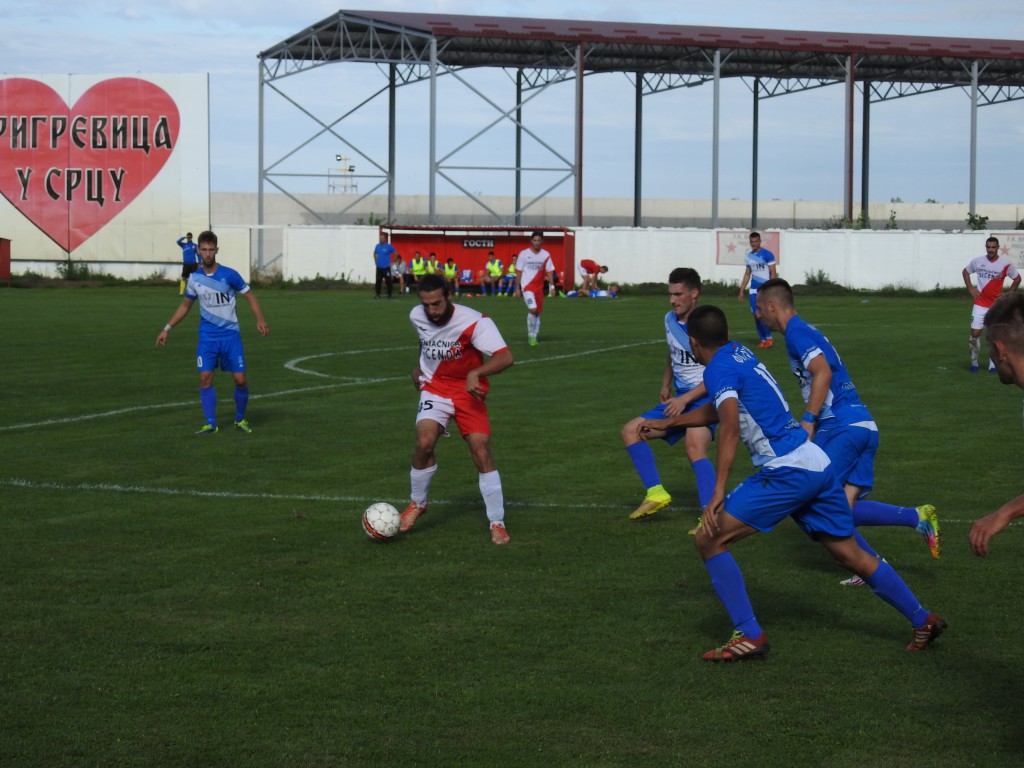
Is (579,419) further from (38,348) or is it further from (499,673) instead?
(38,348)

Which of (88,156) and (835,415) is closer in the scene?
(835,415)

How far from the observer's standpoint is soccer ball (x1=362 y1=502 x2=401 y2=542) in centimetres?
934

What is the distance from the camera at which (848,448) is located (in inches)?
329

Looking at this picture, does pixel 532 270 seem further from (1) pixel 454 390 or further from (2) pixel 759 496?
(2) pixel 759 496

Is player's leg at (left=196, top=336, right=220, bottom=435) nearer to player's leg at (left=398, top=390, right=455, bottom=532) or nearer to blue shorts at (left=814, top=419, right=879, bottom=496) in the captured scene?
player's leg at (left=398, top=390, right=455, bottom=532)

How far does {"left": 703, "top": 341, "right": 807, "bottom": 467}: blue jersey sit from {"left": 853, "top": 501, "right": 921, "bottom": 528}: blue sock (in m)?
1.94

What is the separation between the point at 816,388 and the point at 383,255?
3759 centimetres

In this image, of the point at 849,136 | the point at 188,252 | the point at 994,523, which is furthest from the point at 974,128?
the point at 994,523

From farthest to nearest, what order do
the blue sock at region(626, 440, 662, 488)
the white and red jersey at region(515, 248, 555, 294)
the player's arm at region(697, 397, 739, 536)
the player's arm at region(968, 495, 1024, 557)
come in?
the white and red jersey at region(515, 248, 555, 294) < the blue sock at region(626, 440, 662, 488) < the player's arm at region(697, 397, 739, 536) < the player's arm at region(968, 495, 1024, 557)

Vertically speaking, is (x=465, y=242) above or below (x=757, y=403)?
above

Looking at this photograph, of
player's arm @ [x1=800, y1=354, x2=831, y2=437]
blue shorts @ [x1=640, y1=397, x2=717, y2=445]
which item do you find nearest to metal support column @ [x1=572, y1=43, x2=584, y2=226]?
blue shorts @ [x1=640, y1=397, x2=717, y2=445]

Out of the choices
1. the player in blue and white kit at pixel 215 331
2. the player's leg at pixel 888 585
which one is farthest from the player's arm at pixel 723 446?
the player in blue and white kit at pixel 215 331

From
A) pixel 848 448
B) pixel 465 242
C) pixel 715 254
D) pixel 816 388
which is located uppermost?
pixel 465 242

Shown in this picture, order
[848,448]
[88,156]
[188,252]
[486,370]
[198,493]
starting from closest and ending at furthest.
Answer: [848,448], [486,370], [198,493], [188,252], [88,156]
